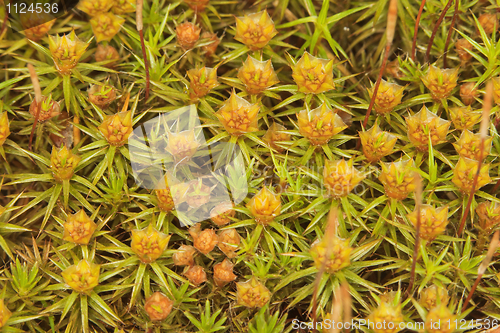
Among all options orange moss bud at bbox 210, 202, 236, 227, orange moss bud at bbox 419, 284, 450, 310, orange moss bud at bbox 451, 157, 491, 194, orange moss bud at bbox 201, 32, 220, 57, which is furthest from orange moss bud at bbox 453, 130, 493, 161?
orange moss bud at bbox 201, 32, 220, 57

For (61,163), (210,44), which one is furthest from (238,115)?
(61,163)

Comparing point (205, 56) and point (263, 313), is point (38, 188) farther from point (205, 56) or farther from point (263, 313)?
point (263, 313)

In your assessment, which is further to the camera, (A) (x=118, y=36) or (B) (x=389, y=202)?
(A) (x=118, y=36)

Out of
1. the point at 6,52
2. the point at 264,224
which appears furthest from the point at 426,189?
the point at 6,52

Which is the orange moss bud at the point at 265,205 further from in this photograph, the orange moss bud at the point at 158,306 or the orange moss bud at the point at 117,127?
the orange moss bud at the point at 117,127

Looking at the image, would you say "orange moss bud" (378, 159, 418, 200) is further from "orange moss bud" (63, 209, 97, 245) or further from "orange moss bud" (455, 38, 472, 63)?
"orange moss bud" (63, 209, 97, 245)

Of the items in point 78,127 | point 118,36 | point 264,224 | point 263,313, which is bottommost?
point 263,313

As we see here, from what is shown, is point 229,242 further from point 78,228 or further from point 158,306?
point 78,228
